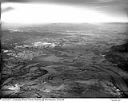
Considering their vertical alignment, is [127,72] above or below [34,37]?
below

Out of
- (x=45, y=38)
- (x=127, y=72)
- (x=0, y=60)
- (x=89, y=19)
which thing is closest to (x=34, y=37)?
(x=45, y=38)

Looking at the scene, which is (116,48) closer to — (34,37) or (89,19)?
(89,19)

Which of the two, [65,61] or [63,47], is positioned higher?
[63,47]

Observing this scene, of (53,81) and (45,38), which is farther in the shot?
(45,38)

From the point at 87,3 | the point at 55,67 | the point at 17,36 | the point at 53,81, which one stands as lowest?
the point at 53,81
